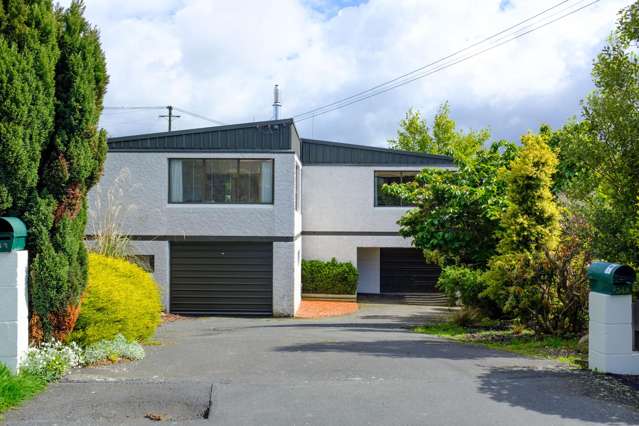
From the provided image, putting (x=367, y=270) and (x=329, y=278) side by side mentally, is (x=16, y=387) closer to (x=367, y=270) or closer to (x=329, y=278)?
(x=329, y=278)

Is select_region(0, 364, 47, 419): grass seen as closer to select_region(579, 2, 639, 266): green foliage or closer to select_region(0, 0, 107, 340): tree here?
select_region(0, 0, 107, 340): tree

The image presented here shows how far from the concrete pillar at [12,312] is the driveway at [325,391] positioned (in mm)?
626

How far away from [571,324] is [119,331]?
806 cm

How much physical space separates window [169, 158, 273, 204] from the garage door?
1418mm

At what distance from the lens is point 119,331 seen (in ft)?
30.1

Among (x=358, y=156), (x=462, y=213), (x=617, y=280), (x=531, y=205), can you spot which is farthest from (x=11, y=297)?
(x=358, y=156)

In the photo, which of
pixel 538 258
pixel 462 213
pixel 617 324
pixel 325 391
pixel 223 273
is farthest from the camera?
pixel 223 273

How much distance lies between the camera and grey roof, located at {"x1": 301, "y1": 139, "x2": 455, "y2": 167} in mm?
25484

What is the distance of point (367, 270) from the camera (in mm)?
27312

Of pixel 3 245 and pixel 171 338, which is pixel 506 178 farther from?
pixel 3 245

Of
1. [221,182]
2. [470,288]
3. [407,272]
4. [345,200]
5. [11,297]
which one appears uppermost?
[221,182]

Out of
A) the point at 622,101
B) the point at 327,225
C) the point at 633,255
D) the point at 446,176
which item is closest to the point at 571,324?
the point at 633,255

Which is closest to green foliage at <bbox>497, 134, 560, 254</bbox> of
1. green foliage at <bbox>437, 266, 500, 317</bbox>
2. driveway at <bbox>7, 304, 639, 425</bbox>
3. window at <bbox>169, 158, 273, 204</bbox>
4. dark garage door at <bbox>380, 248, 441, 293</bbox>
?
green foliage at <bbox>437, 266, 500, 317</bbox>

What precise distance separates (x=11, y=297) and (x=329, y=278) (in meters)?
18.4
